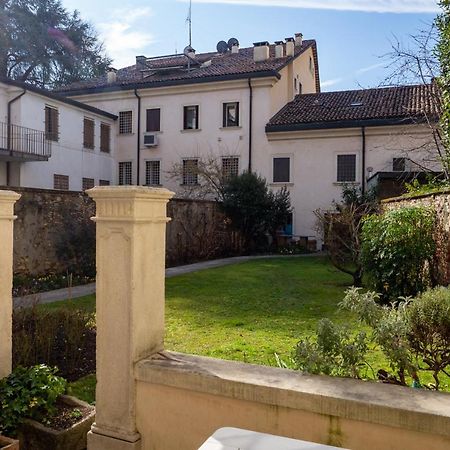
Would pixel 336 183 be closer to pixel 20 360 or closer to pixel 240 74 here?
pixel 240 74

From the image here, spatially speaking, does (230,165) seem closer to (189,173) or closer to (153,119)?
(189,173)

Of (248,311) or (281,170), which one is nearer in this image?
(248,311)

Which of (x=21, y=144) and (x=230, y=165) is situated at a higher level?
(x=21, y=144)

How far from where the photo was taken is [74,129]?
890 inches

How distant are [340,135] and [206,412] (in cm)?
2096

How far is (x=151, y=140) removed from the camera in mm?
25500

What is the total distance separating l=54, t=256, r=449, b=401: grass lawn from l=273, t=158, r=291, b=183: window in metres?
10.3

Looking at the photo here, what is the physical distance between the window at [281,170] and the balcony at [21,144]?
1082 cm

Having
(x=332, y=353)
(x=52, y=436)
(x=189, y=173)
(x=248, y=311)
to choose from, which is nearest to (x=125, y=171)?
(x=189, y=173)

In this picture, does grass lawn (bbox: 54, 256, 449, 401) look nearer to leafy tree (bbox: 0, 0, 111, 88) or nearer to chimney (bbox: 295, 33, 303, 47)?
chimney (bbox: 295, 33, 303, 47)

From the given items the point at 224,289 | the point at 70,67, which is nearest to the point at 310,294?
the point at 224,289

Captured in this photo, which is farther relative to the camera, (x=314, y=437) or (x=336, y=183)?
(x=336, y=183)

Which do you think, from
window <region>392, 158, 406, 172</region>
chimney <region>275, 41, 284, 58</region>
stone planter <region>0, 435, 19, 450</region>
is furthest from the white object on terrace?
chimney <region>275, 41, 284, 58</region>

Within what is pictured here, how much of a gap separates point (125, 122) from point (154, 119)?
193cm
